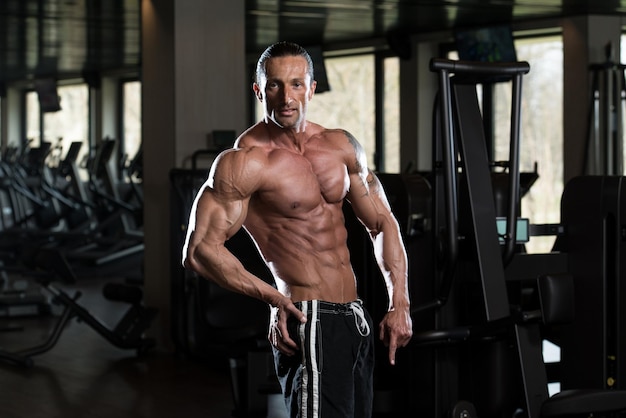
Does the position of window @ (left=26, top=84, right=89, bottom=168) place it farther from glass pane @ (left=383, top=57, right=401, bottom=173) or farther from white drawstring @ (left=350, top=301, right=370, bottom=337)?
white drawstring @ (left=350, top=301, right=370, bottom=337)

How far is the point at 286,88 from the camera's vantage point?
2.33m

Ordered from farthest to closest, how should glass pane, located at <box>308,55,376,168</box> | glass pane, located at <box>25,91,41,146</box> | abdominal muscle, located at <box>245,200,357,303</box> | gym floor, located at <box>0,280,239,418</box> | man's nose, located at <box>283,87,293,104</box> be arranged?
1. glass pane, located at <box>25,91,41,146</box>
2. glass pane, located at <box>308,55,376,168</box>
3. gym floor, located at <box>0,280,239,418</box>
4. abdominal muscle, located at <box>245,200,357,303</box>
5. man's nose, located at <box>283,87,293,104</box>

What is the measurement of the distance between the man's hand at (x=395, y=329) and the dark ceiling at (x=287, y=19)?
6562 mm

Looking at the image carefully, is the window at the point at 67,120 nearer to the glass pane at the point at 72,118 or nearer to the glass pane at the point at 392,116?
the glass pane at the point at 72,118

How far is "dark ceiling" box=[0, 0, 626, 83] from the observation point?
29.2 ft

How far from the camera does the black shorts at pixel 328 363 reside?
2400 millimetres

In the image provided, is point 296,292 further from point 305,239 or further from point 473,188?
point 473,188

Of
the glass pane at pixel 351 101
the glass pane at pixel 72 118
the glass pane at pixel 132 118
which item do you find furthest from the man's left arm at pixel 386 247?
the glass pane at pixel 72 118

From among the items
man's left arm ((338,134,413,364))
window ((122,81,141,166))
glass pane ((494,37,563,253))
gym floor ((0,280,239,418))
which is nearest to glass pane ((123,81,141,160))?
window ((122,81,141,166))

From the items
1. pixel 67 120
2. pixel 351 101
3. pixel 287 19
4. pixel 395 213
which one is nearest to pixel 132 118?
pixel 67 120

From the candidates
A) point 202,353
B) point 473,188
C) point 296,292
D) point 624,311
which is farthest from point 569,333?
point 202,353

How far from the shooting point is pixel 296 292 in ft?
8.07

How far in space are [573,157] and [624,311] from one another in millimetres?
5972

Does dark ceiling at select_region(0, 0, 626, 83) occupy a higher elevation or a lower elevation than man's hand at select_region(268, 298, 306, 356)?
higher
